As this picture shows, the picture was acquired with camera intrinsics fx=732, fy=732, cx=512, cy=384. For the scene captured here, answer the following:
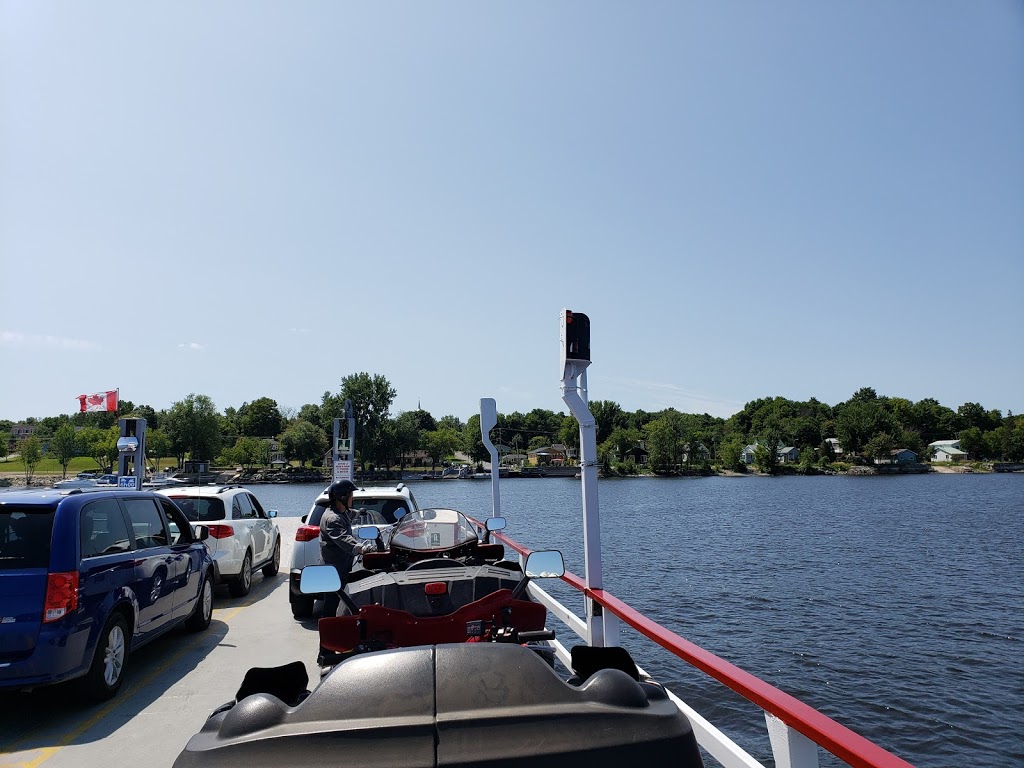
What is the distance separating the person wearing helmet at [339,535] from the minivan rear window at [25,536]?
2255 millimetres

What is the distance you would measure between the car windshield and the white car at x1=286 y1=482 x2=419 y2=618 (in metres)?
1.38

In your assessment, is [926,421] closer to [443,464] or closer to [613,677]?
[443,464]

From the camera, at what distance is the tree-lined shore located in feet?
358

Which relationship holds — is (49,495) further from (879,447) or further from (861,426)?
(861,426)

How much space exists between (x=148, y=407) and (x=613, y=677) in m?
168

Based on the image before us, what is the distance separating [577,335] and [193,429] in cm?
11686

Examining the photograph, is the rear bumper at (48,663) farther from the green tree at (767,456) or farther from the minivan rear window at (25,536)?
the green tree at (767,456)

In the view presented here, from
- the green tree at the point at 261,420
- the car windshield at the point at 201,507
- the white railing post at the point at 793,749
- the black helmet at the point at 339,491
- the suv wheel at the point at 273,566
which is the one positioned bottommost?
the suv wheel at the point at 273,566

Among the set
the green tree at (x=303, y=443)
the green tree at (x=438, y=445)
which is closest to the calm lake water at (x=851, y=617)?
the green tree at (x=303, y=443)

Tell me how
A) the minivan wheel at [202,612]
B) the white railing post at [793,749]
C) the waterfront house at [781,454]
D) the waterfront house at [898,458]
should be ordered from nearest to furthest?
1. the white railing post at [793,749]
2. the minivan wheel at [202,612]
3. the waterfront house at [898,458]
4. the waterfront house at [781,454]

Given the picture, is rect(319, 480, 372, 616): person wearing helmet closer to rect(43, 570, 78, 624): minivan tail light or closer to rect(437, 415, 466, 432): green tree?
rect(43, 570, 78, 624): minivan tail light

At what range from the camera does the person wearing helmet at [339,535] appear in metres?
6.69

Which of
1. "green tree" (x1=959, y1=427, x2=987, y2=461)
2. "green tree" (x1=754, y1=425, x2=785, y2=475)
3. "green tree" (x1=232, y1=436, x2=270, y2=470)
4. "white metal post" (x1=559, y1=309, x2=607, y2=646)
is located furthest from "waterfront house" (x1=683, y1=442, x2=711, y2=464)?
"white metal post" (x1=559, y1=309, x2=607, y2=646)

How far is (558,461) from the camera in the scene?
152 metres
